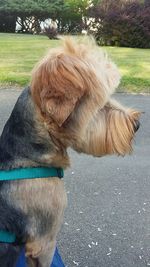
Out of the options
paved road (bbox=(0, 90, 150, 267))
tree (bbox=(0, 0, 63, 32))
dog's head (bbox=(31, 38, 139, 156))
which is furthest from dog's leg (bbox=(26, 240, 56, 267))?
tree (bbox=(0, 0, 63, 32))

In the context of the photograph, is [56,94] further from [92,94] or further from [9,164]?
[9,164]

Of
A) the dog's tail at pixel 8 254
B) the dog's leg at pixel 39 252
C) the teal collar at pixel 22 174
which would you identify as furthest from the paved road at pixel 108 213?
the teal collar at pixel 22 174

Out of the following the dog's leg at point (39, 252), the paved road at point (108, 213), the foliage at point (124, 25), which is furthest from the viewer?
the foliage at point (124, 25)

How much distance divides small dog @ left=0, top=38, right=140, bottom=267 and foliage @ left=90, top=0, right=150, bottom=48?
13.0 m

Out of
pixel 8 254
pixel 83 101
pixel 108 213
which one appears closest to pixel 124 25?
pixel 108 213

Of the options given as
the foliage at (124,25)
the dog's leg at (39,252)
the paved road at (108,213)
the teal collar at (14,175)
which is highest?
the teal collar at (14,175)

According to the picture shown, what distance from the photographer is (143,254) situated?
388 centimetres

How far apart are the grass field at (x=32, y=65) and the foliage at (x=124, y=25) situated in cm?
154

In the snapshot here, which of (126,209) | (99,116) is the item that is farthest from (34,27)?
(99,116)

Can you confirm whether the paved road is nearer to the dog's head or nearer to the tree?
the dog's head

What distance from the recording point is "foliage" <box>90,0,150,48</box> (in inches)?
607

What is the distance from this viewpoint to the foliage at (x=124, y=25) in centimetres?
1541

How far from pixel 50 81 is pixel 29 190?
64 centimetres

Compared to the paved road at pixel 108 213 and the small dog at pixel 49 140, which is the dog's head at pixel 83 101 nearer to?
the small dog at pixel 49 140
